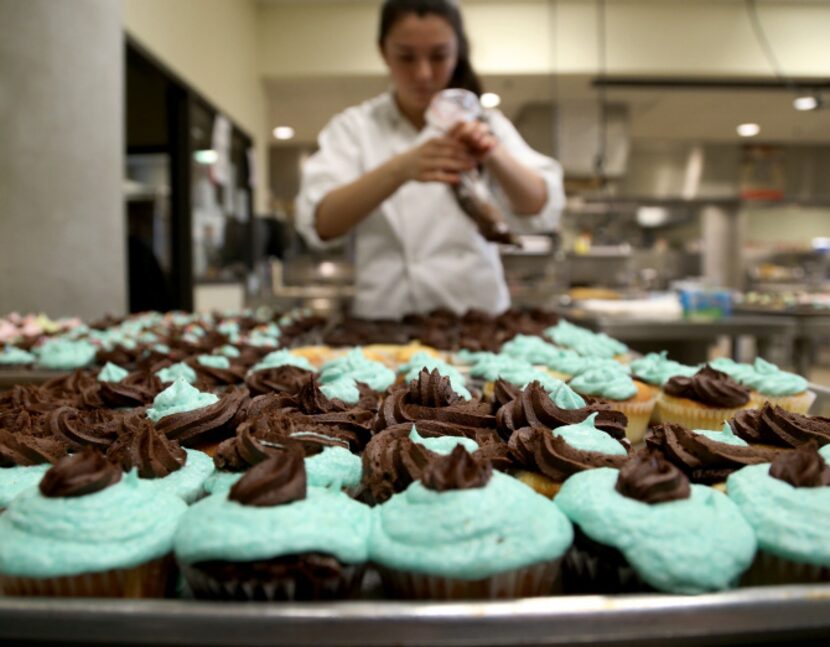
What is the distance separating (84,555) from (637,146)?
11.7 m

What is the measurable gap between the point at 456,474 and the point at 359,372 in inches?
36.1

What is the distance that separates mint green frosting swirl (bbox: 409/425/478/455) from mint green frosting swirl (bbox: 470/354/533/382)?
0.65m

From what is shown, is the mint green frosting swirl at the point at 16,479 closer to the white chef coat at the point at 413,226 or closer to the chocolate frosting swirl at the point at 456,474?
the chocolate frosting swirl at the point at 456,474

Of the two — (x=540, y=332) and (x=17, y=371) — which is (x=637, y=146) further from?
(x=17, y=371)

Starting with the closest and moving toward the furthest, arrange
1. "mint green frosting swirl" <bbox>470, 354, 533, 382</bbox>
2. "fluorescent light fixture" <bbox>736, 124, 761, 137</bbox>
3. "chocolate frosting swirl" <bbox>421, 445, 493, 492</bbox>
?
1. "chocolate frosting swirl" <bbox>421, 445, 493, 492</bbox>
2. "mint green frosting swirl" <bbox>470, 354, 533, 382</bbox>
3. "fluorescent light fixture" <bbox>736, 124, 761, 137</bbox>

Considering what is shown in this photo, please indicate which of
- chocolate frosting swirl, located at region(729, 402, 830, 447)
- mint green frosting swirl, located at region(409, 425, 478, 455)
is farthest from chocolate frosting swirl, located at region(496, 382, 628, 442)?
chocolate frosting swirl, located at region(729, 402, 830, 447)

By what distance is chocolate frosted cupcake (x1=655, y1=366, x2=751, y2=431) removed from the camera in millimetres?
1626

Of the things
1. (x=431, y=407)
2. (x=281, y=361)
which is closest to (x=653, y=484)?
(x=431, y=407)

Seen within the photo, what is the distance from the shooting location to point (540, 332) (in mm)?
2688

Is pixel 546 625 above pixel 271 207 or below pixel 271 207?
below

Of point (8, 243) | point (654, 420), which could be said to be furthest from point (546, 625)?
point (8, 243)

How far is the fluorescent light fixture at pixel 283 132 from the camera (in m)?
9.67

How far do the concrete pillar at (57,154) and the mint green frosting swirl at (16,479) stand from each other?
9.44 feet

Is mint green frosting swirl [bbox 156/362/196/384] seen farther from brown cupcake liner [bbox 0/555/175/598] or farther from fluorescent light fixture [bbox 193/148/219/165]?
fluorescent light fixture [bbox 193/148/219/165]
